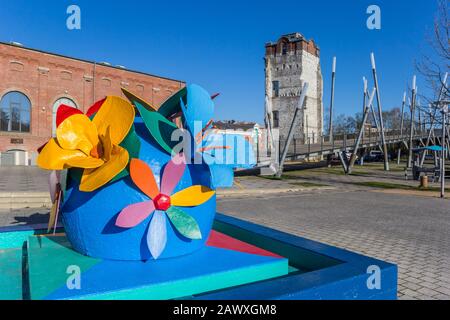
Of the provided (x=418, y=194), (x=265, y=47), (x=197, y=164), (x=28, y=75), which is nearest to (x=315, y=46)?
(x=265, y=47)

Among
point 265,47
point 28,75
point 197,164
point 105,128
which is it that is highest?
point 265,47

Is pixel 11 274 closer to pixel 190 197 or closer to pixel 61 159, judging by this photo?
pixel 61 159

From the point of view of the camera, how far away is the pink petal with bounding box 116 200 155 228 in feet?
10.2

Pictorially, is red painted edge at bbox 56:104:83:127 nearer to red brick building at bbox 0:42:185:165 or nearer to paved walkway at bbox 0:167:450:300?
paved walkway at bbox 0:167:450:300

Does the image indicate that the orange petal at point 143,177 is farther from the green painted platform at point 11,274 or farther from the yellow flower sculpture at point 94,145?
the green painted platform at point 11,274

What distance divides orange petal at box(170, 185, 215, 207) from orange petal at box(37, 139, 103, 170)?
754 mm

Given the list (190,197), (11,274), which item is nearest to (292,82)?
(190,197)

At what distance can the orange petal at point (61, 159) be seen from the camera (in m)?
3.10

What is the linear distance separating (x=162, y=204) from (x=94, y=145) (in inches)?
33.2

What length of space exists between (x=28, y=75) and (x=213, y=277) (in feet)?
111

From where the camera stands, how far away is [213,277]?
303cm

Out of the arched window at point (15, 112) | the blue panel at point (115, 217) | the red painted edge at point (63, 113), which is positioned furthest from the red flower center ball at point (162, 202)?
the arched window at point (15, 112)
